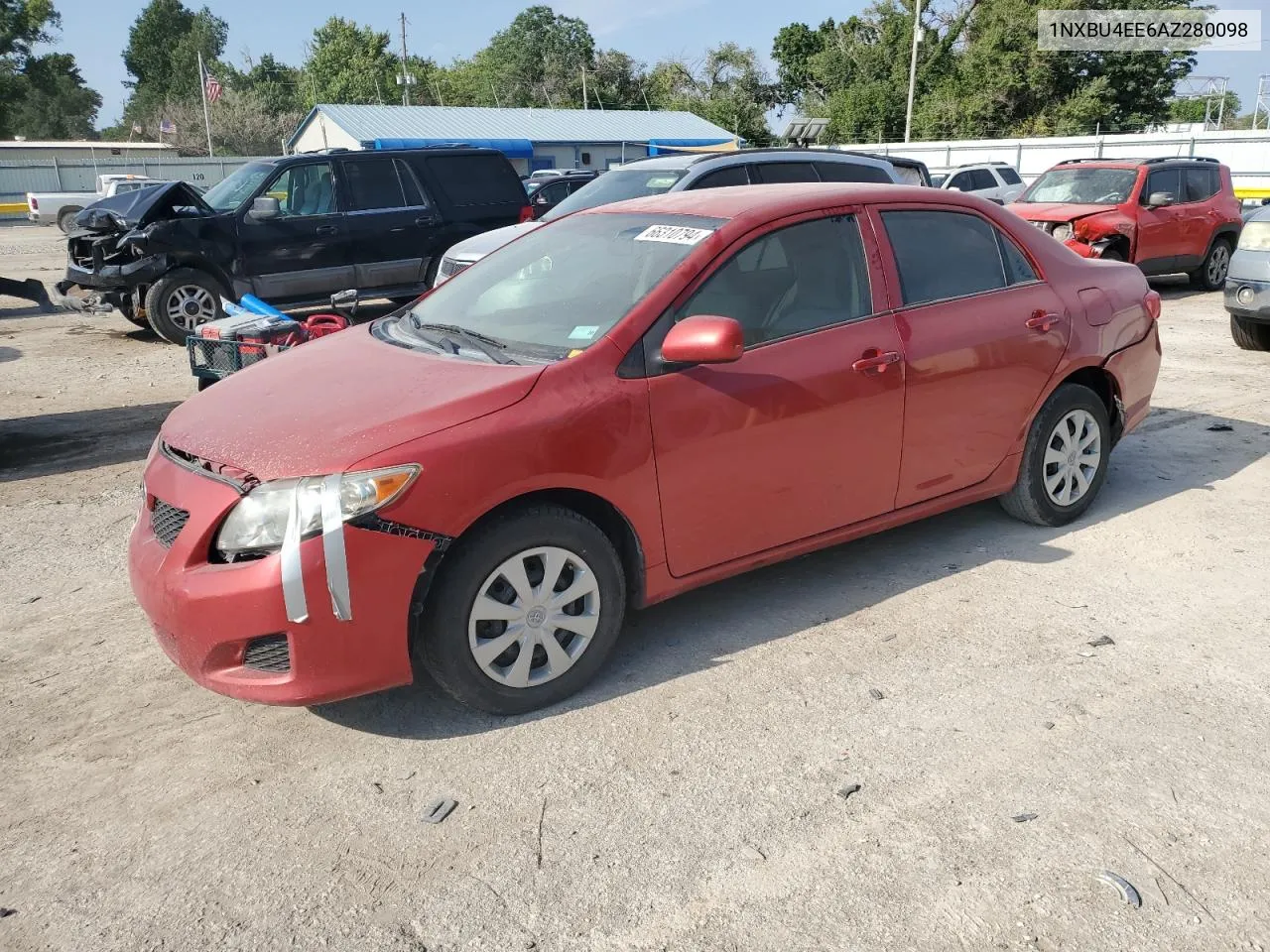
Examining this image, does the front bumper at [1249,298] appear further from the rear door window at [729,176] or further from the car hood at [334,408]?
the car hood at [334,408]

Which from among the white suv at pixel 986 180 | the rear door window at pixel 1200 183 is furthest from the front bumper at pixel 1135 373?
the white suv at pixel 986 180

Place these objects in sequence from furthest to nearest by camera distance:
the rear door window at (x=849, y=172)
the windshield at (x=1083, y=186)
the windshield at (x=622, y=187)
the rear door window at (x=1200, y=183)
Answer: the rear door window at (x=1200, y=183), the windshield at (x=1083, y=186), the rear door window at (x=849, y=172), the windshield at (x=622, y=187)

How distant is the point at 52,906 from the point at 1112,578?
162 inches

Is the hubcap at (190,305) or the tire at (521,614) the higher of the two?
the hubcap at (190,305)

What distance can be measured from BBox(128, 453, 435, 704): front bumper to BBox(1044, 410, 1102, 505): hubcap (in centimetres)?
325

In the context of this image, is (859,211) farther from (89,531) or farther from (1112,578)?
(89,531)

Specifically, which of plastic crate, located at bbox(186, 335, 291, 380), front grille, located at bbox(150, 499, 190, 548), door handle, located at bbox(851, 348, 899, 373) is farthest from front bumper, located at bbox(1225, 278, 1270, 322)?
front grille, located at bbox(150, 499, 190, 548)

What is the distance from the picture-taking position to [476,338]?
4105 mm

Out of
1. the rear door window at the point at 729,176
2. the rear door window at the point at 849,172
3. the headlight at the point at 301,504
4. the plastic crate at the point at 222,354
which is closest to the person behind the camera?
the headlight at the point at 301,504

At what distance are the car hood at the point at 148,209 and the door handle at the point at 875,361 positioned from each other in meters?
8.97

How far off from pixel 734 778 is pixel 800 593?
58.2 inches

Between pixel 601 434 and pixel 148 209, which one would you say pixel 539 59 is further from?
pixel 601 434

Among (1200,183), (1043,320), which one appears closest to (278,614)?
(1043,320)

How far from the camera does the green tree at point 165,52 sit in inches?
4043
